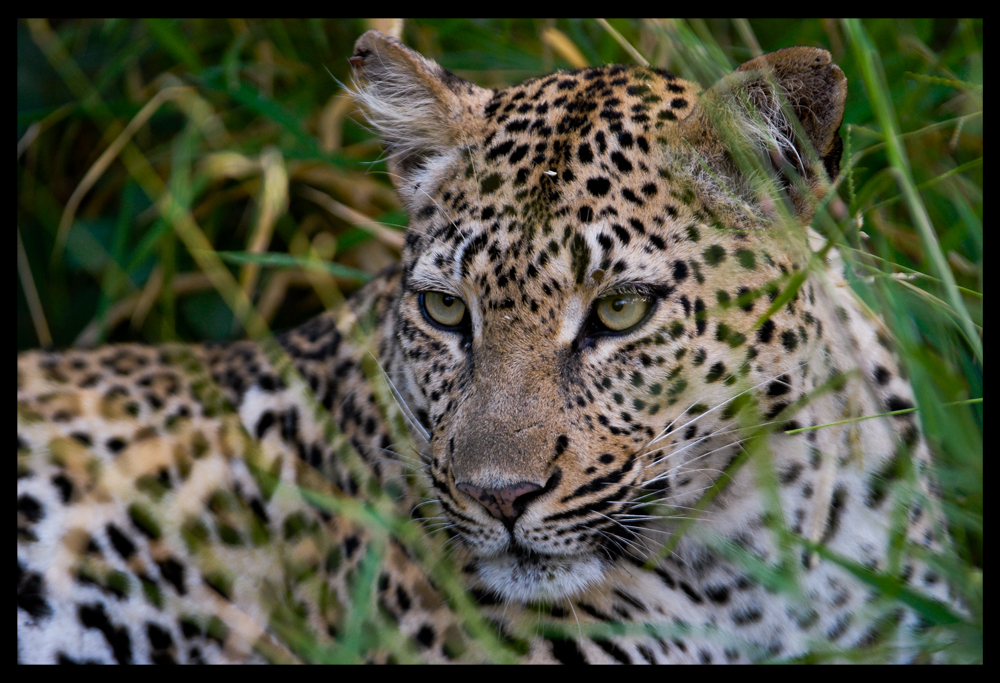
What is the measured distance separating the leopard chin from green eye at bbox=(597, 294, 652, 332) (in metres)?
0.71

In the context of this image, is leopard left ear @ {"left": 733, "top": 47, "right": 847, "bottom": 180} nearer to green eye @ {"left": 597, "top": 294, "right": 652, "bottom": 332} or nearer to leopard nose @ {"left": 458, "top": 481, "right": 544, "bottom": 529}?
green eye @ {"left": 597, "top": 294, "right": 652, "bottom": 332}

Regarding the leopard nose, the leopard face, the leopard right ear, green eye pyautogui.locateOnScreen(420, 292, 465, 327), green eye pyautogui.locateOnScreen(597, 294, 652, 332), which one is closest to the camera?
the leopard nose

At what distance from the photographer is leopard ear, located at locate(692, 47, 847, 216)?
254cm

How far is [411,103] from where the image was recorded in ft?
10.7

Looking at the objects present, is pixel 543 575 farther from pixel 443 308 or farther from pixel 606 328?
pixel 443 308

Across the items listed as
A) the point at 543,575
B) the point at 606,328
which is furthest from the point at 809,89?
the point at 543,575

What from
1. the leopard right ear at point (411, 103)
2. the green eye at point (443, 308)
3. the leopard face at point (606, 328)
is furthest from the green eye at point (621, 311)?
the leopard right ear at point (411, 103)

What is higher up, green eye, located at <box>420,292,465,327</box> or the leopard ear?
the leopard ear

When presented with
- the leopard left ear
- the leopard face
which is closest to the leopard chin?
the leopard face

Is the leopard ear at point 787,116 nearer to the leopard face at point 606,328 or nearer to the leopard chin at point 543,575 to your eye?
the leopard face at point 606,328

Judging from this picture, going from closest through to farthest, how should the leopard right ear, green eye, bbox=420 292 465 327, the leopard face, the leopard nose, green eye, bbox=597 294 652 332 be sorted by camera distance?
the leopard nose → the leopard face → green eye, bbox=597 294 652 332 → green eye, bbox=420 292 465 327 → the leopard right ear

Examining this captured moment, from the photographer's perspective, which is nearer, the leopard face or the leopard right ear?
the leopard face

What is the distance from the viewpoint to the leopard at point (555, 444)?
2613mm

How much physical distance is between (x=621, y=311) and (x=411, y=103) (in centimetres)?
119
